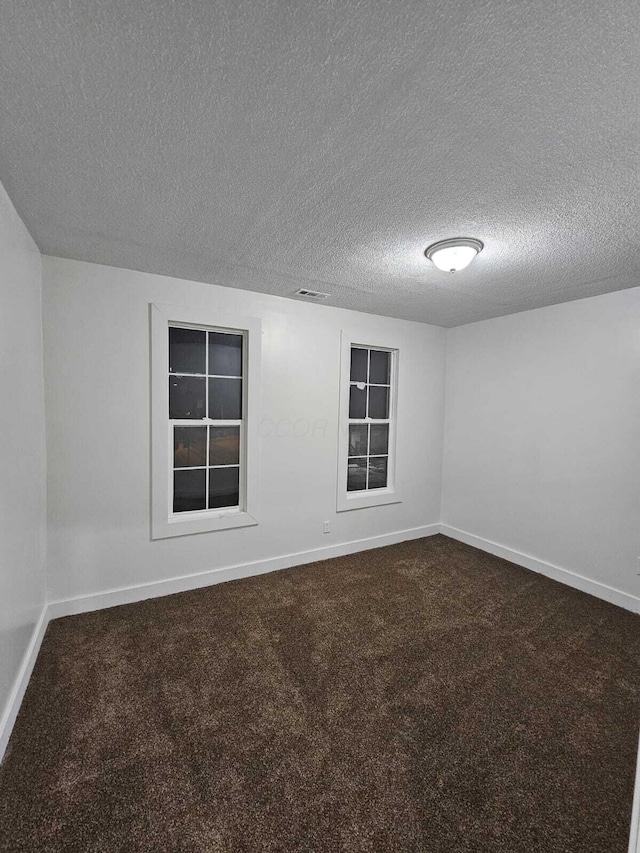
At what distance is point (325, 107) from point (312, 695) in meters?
2.57

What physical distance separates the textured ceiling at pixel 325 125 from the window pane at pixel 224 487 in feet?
5.93

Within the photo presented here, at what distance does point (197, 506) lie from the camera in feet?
10.5

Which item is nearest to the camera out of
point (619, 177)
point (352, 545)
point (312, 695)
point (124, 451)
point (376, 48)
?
point (376, 48)

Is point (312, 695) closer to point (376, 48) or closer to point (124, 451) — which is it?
point (124, 451)

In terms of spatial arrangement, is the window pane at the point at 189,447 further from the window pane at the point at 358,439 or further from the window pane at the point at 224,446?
the window pane at the point at 358,439

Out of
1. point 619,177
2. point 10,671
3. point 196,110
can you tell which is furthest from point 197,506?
point 619,177

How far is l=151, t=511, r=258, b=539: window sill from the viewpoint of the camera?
2939 millimetres

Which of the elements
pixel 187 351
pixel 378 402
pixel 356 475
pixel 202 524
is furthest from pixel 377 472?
pixel 187 351

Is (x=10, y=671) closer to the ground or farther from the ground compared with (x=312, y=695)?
farther from the ground

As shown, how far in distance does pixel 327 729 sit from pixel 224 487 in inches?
79.1

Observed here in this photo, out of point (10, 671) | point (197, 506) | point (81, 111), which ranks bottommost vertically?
point (10, 671)

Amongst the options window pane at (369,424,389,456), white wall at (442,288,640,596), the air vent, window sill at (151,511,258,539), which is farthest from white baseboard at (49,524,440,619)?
the air vent

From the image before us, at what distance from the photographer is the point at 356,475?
409 centimetres

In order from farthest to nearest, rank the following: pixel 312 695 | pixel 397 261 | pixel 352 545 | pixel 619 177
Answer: pixel 352 545
pixel 397 261
pixel 312 695
pixel 619 177
